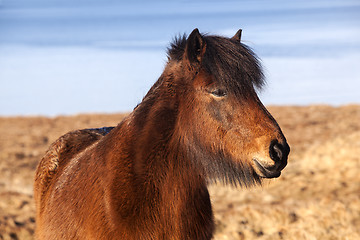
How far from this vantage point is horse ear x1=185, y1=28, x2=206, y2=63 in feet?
9.99

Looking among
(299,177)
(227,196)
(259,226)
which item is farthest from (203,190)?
(299,177)

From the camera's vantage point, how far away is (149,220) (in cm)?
309

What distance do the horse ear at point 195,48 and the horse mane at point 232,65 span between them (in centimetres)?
4

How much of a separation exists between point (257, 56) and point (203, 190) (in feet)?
3.87

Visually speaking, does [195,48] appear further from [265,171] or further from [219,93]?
[265,171]

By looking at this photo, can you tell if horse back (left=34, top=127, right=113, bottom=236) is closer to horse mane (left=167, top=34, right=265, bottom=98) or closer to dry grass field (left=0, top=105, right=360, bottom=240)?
dry grass field (left=0, top=105, right=360, bottom=240)

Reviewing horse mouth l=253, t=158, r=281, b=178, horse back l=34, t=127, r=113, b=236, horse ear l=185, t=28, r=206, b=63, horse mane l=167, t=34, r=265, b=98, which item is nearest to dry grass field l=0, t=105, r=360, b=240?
horse mouth l=253, t=158, r=281, b=178

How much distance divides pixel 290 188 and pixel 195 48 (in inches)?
310

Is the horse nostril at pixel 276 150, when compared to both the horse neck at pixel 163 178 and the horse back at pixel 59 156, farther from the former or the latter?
the horse back at pixel 59 156

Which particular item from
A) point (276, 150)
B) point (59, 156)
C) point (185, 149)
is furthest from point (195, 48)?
point (59, 156)

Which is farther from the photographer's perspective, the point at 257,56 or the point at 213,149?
the point at 257,56

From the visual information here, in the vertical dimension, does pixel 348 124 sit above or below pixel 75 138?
below

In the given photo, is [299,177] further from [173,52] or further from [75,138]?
[173,52]

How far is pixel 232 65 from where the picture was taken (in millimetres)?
3082
